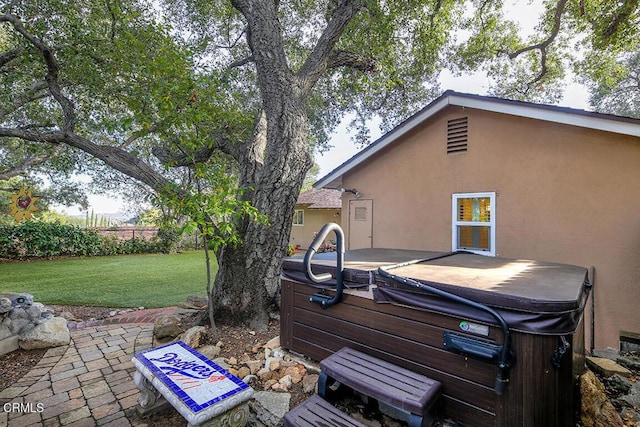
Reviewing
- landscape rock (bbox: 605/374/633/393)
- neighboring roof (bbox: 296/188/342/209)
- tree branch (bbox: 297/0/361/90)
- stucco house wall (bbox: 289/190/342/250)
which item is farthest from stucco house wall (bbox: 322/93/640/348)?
stucco house wall (bbox: 289/190/342/250)

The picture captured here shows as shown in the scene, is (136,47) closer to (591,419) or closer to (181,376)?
(181,376)

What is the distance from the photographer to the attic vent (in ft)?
17.6

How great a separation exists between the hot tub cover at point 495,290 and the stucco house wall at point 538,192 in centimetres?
155

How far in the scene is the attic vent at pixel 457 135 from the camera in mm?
5352

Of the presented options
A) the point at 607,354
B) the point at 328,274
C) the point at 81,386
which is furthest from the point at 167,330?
the point at 607,354

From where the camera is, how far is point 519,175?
15.6 feet

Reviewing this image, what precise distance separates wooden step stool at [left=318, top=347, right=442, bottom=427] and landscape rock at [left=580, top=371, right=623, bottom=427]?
50.2 inches

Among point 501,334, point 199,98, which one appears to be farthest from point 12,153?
point 501,334

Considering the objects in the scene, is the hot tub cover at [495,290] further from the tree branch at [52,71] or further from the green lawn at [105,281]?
the green lawn at [105,281]

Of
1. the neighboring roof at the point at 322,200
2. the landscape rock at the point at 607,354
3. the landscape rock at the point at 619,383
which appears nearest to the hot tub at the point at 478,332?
the landscape rock at the point at 619,383

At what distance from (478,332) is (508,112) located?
4.22 meters

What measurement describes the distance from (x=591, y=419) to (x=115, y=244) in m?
16.4

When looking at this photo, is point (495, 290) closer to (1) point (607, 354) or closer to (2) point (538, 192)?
(1) point (607, 354)

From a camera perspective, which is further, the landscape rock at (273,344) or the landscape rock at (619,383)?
the landscape rock at (273,344)
